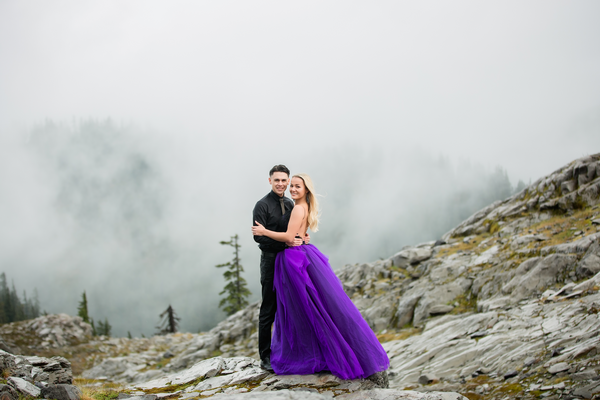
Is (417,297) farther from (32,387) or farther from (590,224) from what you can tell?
(32,387)

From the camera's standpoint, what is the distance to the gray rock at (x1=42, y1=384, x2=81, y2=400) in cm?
711

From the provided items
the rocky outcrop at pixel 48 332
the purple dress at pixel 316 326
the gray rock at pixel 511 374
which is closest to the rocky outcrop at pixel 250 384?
the purple dress at pixel 316 326

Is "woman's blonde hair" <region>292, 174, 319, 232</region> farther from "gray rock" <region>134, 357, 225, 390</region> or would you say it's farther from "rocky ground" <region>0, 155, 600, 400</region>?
"gray rock" <region>134, 357, 225, 390</region>

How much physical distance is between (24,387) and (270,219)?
632 centimetres

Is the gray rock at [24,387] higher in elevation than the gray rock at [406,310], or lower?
higher

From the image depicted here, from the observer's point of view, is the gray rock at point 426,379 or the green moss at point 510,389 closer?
the green moss at point 510,389

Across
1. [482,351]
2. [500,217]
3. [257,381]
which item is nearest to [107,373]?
[257,381]

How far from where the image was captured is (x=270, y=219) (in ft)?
26.8

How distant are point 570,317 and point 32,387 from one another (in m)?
15.8

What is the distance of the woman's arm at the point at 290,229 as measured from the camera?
7754mm

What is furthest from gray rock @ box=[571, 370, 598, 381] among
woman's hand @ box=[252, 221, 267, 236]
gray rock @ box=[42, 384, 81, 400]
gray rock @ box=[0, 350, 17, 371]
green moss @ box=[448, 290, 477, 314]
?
gray rock @ box=[0, 350, 17, 371]

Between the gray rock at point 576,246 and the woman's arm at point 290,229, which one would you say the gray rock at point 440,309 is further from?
the woman's arm at point 290,229

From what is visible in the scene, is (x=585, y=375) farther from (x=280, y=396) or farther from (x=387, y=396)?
(x=280, y=396)

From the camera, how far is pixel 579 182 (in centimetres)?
2486
